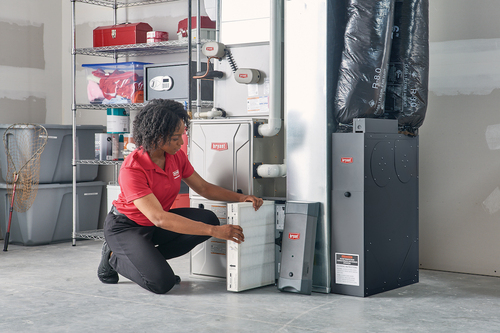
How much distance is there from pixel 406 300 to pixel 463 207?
108 cm

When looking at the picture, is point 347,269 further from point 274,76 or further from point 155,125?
point 155,125

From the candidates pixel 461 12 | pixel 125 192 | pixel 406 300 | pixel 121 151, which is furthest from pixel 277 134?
pixel 121 151

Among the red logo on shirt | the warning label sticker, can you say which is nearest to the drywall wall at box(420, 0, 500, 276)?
the warning label sticker

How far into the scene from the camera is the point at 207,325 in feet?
8.59

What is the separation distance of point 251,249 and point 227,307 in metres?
0.45

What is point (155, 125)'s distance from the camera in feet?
10.5

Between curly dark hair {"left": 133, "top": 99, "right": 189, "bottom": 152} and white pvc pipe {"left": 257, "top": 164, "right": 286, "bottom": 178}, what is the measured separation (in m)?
0.56

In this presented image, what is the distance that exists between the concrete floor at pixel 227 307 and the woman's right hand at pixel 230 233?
320mm

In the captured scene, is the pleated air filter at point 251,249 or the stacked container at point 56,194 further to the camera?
the stacked container at point 56,194

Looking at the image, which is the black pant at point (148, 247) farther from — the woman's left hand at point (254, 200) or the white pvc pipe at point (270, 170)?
the white pvc pipe at point (270, 170)

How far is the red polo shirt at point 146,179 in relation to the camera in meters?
3.17

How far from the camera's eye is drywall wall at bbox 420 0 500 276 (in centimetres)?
377

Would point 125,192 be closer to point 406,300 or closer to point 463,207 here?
point 406,300

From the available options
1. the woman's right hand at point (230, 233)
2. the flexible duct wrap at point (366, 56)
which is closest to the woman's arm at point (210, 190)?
the woman's right hand at point (230, 233)
